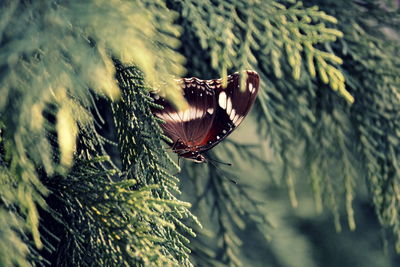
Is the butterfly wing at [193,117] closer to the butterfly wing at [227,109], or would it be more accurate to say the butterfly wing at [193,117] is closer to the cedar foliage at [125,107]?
the butterfly wing at [227,109]

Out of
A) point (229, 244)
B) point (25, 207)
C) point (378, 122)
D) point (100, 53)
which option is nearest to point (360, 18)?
point (378, 122)

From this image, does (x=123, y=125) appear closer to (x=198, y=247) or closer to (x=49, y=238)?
Answer: (x=49, y=238)

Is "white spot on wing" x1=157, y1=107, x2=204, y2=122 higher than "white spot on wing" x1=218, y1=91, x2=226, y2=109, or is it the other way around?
"white spot on wing" x1=218, y1=91, x2=226, y2=109

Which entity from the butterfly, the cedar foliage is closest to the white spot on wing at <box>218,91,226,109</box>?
the butterfly

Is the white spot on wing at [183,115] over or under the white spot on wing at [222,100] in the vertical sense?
under

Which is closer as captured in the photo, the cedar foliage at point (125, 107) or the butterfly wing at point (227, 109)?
the cedar foliage at point (125, 107)

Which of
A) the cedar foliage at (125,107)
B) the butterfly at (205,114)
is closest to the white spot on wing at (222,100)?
the butterfly at (205,114)

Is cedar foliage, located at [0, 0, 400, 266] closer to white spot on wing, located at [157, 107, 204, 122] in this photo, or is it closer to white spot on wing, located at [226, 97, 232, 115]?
white spot on wing, located at [226, 97, 232, 115]
